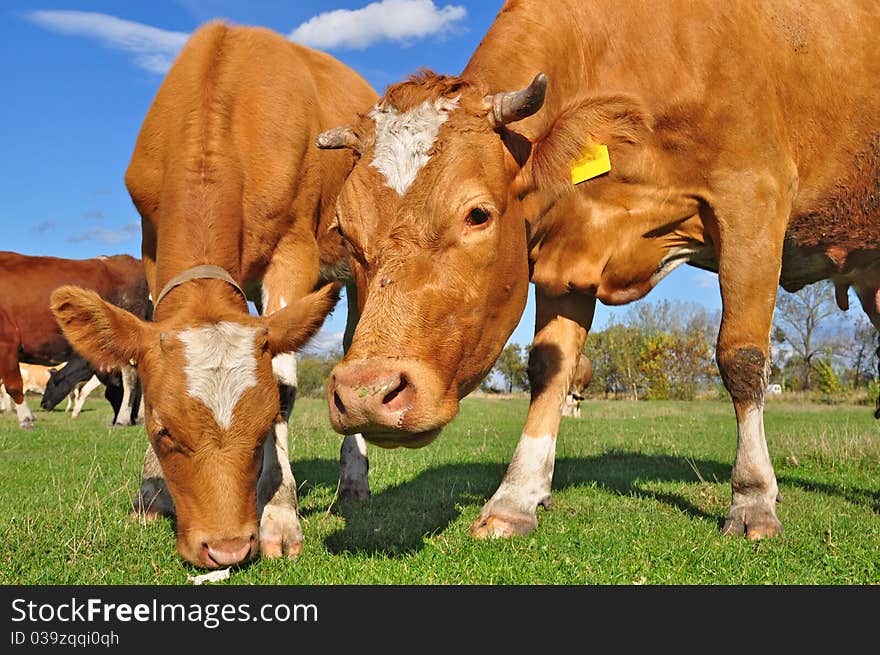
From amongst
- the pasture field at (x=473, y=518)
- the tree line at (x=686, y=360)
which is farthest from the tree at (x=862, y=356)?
the pasture field at (x=473, y=518)

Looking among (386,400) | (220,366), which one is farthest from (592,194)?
(220,366)

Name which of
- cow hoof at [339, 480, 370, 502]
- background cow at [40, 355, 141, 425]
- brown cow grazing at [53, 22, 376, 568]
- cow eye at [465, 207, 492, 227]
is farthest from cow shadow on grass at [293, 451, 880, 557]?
background cow at [40, 355, 141, 425]

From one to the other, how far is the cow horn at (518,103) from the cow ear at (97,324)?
2.29 metres

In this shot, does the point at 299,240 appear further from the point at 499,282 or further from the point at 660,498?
the point at 660,498

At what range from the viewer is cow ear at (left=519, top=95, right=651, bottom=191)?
4.30 meters

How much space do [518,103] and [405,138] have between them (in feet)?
2.18

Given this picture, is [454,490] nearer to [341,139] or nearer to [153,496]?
[153,496]

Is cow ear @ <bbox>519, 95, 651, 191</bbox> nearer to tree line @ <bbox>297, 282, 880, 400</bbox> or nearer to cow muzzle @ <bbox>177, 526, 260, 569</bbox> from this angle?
cow muzzle @ <bbox>177, 526, 260, 569</bbox>

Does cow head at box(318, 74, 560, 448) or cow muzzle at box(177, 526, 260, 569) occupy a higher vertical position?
cow head at box(318, 74, 560, 448)

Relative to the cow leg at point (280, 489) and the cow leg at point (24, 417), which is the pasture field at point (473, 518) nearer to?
the cow leg at point (280, 489)

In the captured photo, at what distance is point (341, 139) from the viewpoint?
4445 mm

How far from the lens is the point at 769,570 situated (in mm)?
3910

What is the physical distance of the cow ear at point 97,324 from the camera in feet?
13.6

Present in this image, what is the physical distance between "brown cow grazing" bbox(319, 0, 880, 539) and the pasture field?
1.44 feet
